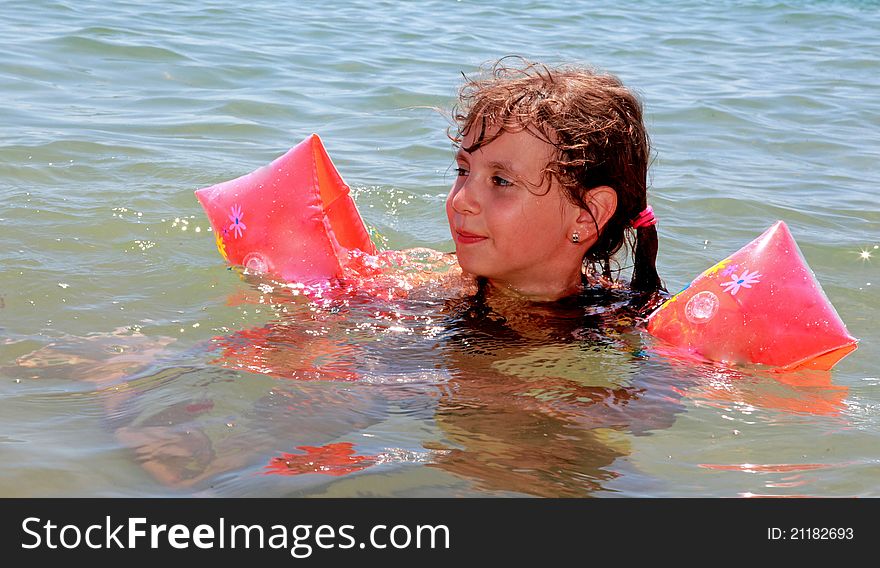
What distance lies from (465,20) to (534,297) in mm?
8857

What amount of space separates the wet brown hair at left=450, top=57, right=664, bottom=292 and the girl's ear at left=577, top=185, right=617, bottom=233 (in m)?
0.02

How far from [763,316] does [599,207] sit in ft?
2.25

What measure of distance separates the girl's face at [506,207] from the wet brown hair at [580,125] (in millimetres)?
37

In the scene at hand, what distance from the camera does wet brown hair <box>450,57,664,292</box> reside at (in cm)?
371

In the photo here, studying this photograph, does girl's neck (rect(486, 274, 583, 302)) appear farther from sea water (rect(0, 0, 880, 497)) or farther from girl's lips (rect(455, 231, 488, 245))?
girl's lips (rect(455, 231, 488, 245))

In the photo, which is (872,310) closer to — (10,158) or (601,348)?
(601,348)

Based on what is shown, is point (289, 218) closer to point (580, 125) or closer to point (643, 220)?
point (580, 125)

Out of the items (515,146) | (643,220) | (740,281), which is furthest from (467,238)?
(740,281)

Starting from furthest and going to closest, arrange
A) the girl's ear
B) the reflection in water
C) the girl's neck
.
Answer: the girl's neck → the girl's ear → the reflection in water

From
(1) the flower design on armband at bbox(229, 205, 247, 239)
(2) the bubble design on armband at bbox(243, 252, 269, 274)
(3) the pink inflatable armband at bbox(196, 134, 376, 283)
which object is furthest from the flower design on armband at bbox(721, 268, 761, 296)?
(1) the flower design on armband at bbox(229, 205, 247, 239)

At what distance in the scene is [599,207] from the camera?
3916mm

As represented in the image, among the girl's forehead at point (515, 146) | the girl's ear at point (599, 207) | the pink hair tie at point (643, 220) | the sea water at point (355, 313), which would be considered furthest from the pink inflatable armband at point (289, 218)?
the pink hair tie at point (643, 220)

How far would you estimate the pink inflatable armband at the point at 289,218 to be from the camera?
4.26 metres

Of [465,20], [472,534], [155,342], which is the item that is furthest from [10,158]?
[465,20]
